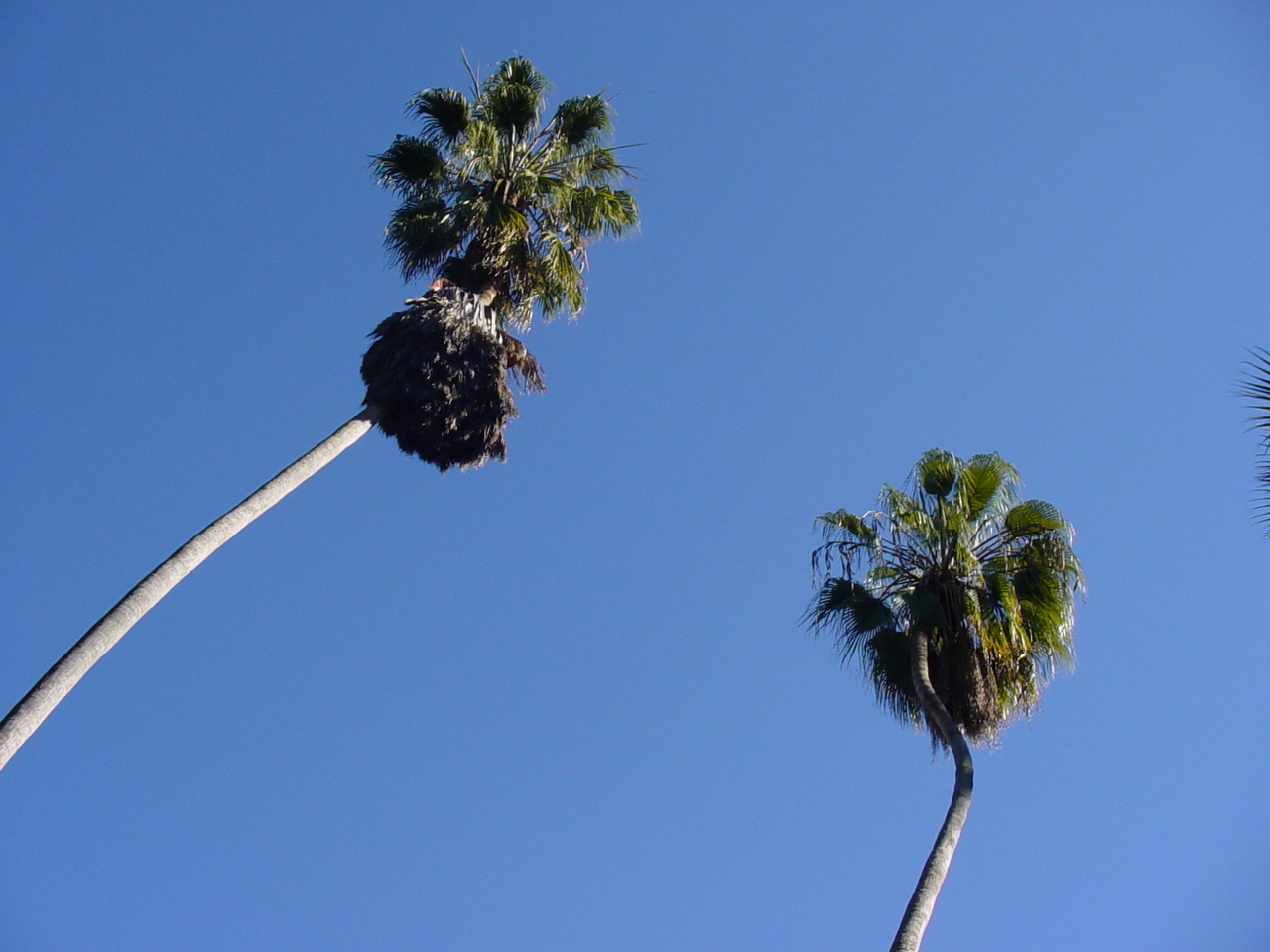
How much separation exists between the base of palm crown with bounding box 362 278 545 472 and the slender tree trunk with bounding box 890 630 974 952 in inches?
219

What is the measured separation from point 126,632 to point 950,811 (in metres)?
8.07

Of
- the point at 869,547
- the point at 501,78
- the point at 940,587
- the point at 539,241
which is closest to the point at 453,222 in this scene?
the point at 539,241

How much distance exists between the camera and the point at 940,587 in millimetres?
14492

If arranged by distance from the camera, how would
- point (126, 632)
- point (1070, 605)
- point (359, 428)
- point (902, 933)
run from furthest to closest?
point (1070, 605), point (359, 428), point (902, 933), point (126, 632)

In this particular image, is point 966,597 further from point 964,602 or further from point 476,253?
point 476,253

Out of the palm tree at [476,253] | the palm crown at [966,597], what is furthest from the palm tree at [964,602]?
the palm tree at [476,253]

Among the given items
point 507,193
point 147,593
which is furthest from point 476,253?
point 147,593

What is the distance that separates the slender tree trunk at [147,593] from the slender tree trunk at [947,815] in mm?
6896

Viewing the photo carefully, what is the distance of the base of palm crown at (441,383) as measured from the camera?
1307cm

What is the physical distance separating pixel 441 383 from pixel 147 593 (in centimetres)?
449

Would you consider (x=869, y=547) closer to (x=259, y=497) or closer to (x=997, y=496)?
(x=997, y=496)

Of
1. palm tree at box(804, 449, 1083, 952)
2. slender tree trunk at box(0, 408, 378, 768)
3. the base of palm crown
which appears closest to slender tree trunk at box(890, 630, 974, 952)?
palm tree at box(804, 449, 1083, 952)

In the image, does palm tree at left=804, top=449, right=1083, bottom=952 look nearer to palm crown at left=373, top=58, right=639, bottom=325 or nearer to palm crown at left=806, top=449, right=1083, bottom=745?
palm crown at left=806, top=449, right=1083, bottom=745

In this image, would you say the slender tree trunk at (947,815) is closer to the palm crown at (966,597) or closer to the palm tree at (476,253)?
the palm crown at (966,597)
